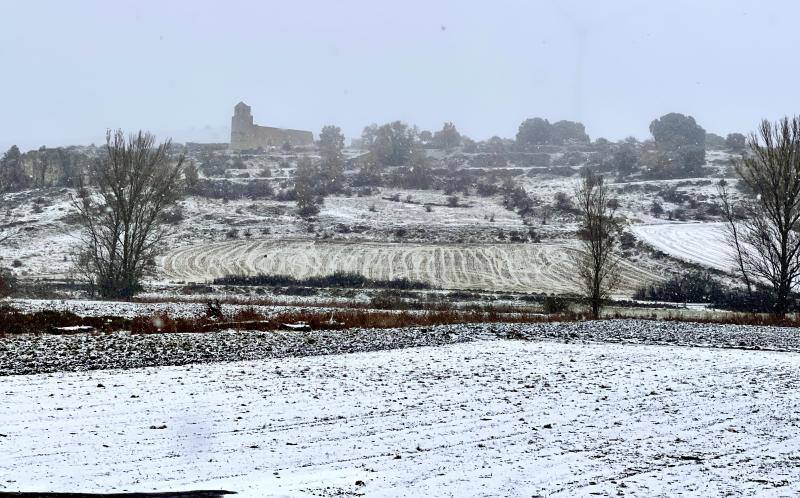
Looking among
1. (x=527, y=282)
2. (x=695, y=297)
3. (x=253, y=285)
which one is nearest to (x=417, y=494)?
(x=695, y=297)

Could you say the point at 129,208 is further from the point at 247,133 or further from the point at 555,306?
the point at 247,133

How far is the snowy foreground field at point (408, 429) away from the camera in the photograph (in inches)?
283

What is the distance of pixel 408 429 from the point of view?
926cm

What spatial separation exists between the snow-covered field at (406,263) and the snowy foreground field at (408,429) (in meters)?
34.3

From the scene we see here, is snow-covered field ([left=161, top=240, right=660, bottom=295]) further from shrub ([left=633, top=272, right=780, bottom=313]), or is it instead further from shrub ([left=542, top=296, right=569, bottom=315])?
shrub ([left=542, top=296, right=569, bottom=315])

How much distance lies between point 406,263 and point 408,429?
46573mm

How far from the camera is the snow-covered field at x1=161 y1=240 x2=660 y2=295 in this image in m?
50.0

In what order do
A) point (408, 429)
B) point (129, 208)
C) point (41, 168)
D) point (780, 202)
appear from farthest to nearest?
point (41, 168), point (129, 208), point (780, 202), point (408, 429)

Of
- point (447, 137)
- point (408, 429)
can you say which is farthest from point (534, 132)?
point (408, 429)

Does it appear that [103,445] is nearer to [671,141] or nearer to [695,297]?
[695,297]

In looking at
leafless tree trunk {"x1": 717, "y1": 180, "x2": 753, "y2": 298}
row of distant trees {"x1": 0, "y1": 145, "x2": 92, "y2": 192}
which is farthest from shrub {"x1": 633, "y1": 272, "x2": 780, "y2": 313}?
row of distant trees {"x1": 0, "y1": 145, "x2": 92, "y2": 192}

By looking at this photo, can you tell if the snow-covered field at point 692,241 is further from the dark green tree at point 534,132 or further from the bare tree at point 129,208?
the dark green tree at point 534,132

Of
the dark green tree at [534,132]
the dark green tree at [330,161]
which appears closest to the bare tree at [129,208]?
the dark green tree at [330,161]

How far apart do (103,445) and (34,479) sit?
1.29 meters
